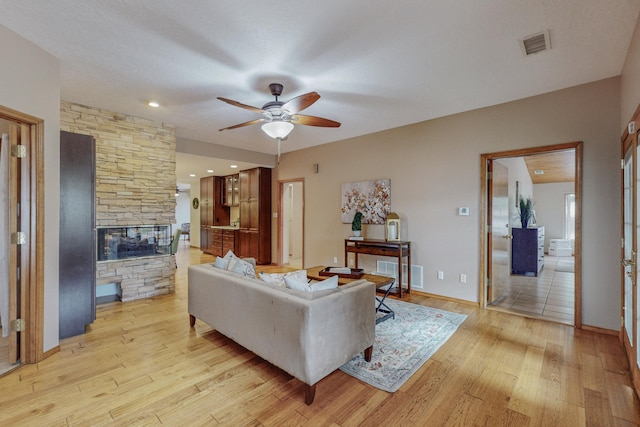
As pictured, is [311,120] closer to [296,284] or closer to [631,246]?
[296,284]

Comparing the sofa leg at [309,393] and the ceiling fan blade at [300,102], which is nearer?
the sofa leg at [309,393]

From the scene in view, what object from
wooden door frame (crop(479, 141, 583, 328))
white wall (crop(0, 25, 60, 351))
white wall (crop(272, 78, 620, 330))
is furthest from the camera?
wooden door frame (crop(479, 141, 583, 328))

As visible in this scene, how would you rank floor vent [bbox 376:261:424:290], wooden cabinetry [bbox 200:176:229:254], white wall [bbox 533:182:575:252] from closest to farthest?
1. floor vent [bbox 376:261:424:290]
2. wooden cabinetry [bbox 200:176:229:254]
3. white wall [bbox 533:182:575:252]

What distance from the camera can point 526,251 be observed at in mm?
5703

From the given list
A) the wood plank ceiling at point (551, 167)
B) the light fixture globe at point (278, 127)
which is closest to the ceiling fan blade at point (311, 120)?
the light fixture globe at point (278, 127)

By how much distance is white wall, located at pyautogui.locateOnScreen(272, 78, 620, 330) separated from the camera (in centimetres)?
299

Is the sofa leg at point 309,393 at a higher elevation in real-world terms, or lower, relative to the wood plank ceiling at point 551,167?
lower

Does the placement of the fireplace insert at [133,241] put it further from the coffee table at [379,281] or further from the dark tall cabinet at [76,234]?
the coffee table at [379,281]

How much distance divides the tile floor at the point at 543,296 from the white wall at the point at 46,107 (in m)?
4.93

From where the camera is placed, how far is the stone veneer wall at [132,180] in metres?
3.81

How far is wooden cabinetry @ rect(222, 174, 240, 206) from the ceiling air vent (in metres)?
6.46

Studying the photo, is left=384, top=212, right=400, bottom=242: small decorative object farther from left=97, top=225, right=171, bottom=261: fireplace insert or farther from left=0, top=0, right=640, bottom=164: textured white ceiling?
left=97, top=225, right=171, bottom=261: fireplace insert

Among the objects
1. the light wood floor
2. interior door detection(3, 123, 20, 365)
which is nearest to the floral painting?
the light wood floor

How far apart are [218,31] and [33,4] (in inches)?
46.4
